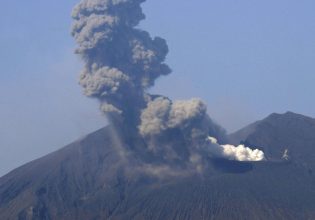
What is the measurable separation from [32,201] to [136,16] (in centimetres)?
2396

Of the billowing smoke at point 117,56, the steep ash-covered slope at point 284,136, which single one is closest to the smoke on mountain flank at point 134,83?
the billowing smoke at point 117,56

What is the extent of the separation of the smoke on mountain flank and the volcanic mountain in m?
1.82

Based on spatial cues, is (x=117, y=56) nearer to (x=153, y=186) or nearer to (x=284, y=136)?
(x=153, y=186)

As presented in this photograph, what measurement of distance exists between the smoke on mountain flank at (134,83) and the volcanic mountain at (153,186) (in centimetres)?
182

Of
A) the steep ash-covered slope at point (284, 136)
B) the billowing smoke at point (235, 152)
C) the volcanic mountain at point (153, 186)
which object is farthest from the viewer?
the steep ash-covered slope at point (284, 136)

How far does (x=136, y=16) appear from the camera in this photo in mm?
86875

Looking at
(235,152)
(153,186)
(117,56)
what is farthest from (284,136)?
(117,56)

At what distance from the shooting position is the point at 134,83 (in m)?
86.2

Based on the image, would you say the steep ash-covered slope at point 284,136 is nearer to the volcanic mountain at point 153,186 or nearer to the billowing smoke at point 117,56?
the volcanic mountain at point 153,186

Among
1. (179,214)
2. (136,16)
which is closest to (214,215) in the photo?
(179,214)

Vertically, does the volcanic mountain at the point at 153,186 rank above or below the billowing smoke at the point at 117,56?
below

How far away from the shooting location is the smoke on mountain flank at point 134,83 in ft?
272

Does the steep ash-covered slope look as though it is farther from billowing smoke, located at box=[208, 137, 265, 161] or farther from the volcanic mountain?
billowing smoke, located at box=[208, 137, 265, 161]

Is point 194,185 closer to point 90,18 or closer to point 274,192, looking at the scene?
point 274,192
